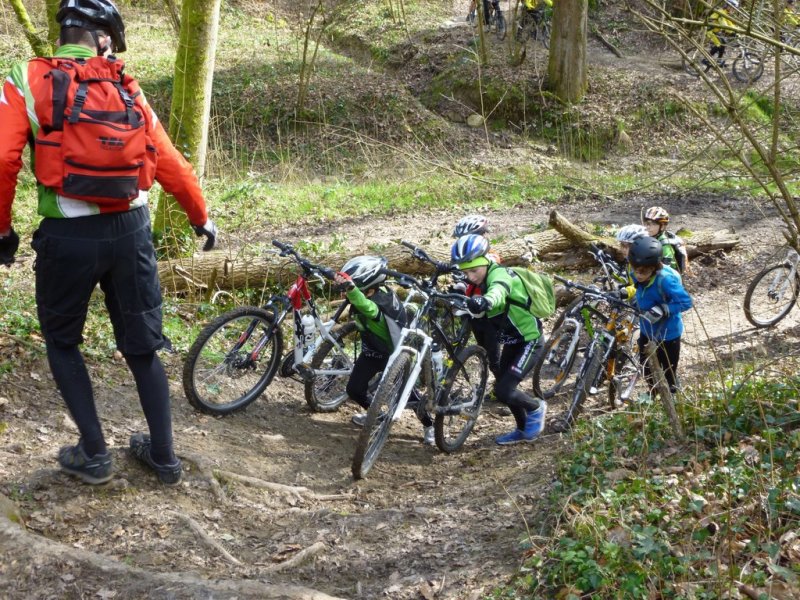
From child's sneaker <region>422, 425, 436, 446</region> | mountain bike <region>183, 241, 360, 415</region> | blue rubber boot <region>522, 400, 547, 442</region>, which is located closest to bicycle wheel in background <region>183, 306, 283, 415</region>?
mountain bike <region>183, 241, 360, 415</region>

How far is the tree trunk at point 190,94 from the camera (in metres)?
8.67

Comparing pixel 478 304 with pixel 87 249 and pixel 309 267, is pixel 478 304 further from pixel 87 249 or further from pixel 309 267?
pixel 87 249

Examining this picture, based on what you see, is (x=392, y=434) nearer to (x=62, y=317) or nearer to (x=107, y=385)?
(x=107, y=385)

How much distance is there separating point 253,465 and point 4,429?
1.63m

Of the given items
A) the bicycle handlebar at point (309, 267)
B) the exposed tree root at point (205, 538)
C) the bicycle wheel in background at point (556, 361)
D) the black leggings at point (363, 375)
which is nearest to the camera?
the exposed tree root at point (205, 538)

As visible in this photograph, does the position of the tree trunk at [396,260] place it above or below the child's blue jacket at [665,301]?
below

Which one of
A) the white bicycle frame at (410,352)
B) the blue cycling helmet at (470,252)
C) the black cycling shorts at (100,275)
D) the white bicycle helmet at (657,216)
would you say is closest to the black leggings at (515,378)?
the blue cycling helmet at (470,252)

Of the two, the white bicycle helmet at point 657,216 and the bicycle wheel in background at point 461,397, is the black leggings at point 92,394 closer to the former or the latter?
the bicycle wheel in background at point 461,397

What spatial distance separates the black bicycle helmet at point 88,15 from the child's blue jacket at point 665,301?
16.4 ft

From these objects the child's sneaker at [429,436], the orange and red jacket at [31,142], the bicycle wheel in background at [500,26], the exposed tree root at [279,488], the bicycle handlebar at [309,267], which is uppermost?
the orange and red jacket at [31,142]

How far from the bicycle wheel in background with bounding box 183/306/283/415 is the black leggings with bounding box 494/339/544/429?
6.39 ft

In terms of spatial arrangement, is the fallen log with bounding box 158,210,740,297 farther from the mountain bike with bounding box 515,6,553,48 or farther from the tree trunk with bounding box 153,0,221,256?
the mountain bike with bounding box 515,6,553,48

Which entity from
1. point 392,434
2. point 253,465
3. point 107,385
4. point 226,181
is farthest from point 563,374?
point 226,181

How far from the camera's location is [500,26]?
84.0 ft
